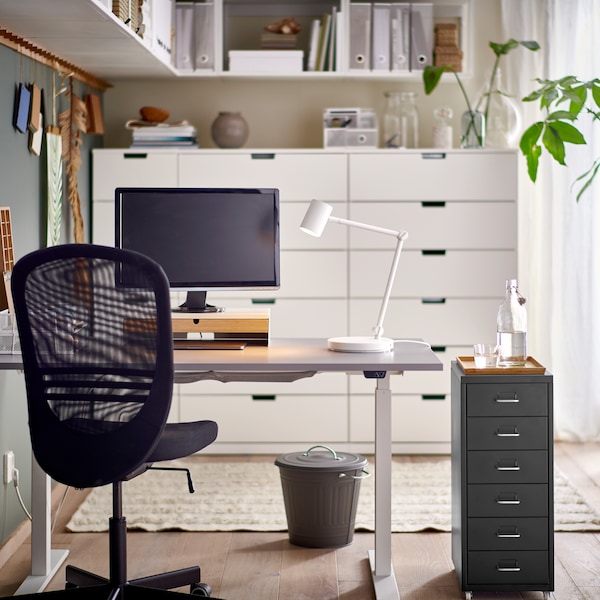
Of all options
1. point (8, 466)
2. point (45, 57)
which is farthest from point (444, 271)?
point (8, 466)

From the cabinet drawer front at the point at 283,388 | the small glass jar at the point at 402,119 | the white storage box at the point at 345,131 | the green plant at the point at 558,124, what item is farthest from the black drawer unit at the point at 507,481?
the small glass jar at the point at 402,119

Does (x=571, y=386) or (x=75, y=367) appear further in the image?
(x=571, y=386)

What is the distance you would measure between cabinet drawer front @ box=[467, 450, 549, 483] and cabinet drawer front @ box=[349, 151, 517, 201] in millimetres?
1925

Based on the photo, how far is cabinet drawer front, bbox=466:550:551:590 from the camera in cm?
283

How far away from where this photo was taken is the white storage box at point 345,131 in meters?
4.60

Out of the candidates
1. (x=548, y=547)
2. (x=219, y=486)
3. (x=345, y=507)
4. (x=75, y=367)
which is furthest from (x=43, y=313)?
(x=219, y=486)

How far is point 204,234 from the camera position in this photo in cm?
321

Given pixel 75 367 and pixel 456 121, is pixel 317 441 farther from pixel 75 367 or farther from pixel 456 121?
pixel 75 367

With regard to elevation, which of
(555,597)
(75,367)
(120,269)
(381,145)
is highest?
(381,145)

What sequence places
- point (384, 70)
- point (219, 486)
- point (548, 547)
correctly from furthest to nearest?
point (384, 70) < point (219, 486) < point (548, 547)

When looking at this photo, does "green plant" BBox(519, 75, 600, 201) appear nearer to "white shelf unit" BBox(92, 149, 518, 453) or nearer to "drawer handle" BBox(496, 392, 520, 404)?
"white shelf unit" BBox(92, 149, 518, 453)

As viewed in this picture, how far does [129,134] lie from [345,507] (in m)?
2.50

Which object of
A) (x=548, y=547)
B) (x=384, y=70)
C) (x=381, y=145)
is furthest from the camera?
(x=381, y=145)

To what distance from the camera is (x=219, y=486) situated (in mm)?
4059
